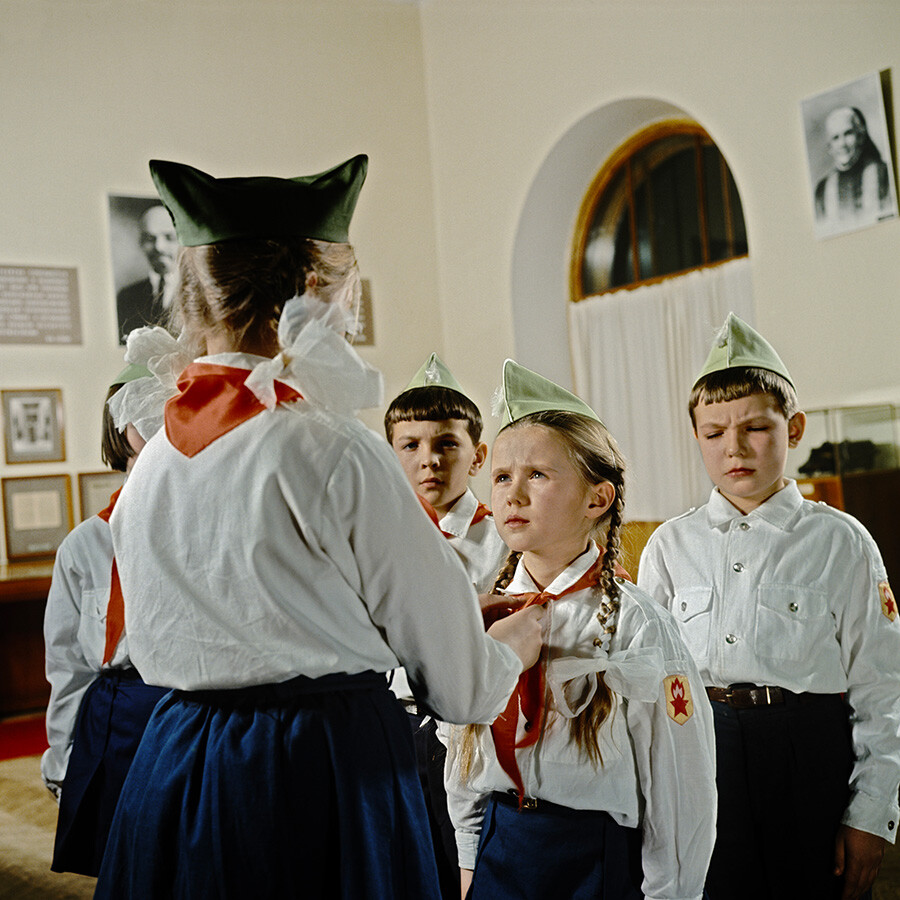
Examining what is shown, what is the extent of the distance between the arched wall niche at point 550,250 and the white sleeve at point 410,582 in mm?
5377

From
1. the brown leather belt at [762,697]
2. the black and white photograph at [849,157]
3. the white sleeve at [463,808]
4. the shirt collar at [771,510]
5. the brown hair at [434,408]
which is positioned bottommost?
the white sleeve at [463,808]

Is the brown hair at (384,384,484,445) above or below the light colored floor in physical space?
above

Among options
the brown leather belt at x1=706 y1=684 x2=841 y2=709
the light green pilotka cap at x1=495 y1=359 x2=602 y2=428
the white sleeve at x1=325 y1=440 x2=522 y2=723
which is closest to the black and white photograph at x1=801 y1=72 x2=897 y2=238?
the brown leather belt at x1=706 y1=684 x2=841 y2=709

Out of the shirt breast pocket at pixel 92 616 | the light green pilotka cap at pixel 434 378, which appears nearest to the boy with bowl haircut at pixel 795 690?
the light green pilotka cap at pixel 434 378

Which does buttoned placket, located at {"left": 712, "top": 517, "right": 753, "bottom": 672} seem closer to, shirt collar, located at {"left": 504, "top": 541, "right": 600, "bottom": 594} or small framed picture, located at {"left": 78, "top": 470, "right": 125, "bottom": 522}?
shirt collar, located at {"left": 504, "top": 541, "right": 600, "bottom": 594}

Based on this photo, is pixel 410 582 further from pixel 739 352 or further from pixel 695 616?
pixel 739 352

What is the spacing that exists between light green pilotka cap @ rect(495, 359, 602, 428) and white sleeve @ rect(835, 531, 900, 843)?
24.8 inches

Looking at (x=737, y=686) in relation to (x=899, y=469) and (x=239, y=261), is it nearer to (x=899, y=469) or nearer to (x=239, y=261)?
(x=239, y=261)

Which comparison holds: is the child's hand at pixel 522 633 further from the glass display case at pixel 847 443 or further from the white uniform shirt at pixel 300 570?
the glass display case at pixel 847 443

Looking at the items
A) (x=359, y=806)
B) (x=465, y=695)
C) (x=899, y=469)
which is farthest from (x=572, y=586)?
(x=899, y=469)

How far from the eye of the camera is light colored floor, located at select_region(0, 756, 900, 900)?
2.89m

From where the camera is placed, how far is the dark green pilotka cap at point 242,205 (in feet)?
3.79

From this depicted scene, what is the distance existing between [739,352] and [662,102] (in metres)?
4.13

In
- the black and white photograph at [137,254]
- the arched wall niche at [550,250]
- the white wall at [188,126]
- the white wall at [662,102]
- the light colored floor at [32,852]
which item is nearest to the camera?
the light colored floor at [32,852]
